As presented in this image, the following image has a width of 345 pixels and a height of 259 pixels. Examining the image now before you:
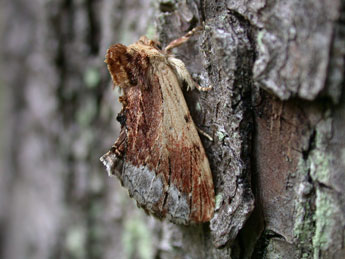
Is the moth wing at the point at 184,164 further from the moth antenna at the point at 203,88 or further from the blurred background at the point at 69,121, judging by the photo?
the blurred background at the point at 69,121

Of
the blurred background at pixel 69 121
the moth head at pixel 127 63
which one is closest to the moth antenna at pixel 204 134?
the moth head at pixel 127 63

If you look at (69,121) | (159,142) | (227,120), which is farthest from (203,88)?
(69,121)

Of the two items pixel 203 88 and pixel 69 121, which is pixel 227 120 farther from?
pixel 69 121

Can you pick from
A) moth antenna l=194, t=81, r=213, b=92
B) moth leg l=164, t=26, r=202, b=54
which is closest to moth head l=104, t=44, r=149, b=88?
Result: moth leg l=164, t=26, r=202, b=54

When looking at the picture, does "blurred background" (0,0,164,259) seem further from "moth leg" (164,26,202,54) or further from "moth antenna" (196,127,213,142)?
"moth antenna" (196,127,213,142)

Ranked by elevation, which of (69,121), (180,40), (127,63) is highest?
(180,40)

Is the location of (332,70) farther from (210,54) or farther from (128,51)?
(128,51)
